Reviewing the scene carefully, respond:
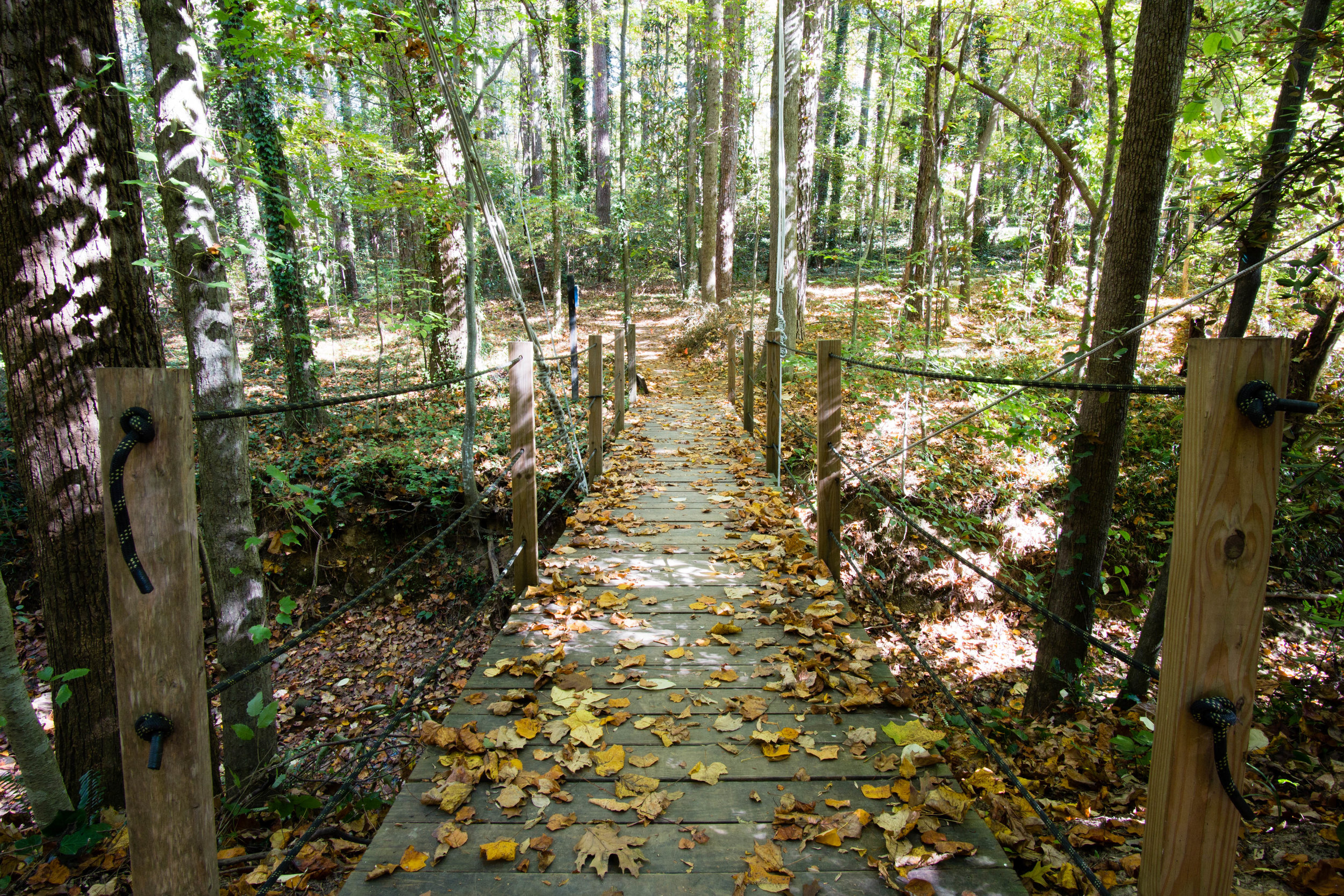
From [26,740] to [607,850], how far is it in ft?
8.81

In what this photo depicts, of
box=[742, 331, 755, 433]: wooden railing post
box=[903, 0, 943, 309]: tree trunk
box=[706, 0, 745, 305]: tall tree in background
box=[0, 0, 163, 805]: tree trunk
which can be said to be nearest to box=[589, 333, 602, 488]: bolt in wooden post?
box=[742, 331, 755, 433]: wooden railing post

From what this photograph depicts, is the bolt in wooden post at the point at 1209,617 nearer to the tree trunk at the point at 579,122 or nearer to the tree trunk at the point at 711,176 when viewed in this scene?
the tree trunk at the point at 711,176

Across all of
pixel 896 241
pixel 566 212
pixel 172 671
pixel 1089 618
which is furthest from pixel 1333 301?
pixel 896 241

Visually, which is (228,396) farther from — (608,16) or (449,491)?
(608,16)

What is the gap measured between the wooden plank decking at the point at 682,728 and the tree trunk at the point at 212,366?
1.91m

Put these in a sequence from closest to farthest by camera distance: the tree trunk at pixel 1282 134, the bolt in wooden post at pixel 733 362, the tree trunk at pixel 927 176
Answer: the tree trunk at pixel 1282 134 < the tree trunk at pixel 927 176 < the bolt in wooden post at pixel 733 362

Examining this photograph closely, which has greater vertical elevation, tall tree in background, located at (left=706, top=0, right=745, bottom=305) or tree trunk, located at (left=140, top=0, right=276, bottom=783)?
tall tree in background, located at (left=706, top=0, right=745, bottom=305)

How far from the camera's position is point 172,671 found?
1.35m

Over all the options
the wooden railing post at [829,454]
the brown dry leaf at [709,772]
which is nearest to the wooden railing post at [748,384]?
the wooden railing post at [829,454]

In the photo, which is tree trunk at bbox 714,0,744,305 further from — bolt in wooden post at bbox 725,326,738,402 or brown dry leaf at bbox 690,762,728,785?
brown dry leaf at bbox 690,762,728,785

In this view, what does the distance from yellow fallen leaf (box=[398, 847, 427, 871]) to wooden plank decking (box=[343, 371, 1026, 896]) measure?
20mm

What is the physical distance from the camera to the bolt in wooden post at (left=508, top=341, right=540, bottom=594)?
363 cm

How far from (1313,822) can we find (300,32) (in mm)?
8340

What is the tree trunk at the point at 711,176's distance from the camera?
14336mm
